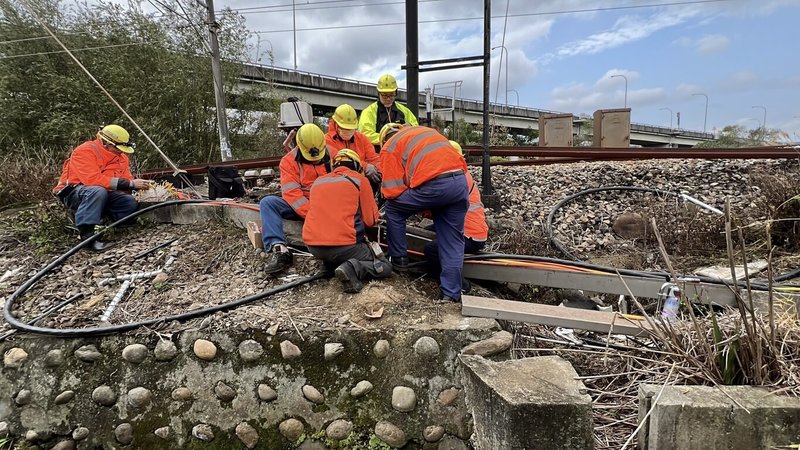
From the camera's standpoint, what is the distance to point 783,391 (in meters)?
1.85

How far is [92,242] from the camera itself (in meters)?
4.78

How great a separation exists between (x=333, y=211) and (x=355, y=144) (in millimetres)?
1634

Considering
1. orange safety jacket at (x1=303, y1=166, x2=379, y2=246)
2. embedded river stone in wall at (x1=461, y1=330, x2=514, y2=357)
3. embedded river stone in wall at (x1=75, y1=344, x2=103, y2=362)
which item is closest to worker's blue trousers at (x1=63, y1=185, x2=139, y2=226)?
embedded river stone in wall at (x1=75, y1=344, x2=103, y2=362)

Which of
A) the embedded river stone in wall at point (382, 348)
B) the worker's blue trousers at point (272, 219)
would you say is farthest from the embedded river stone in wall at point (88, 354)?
the embedded river stone in wall at point (382, 348)

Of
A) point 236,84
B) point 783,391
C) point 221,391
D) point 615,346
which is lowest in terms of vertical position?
point 221,391

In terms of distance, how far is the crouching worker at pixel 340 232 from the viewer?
11.6 ft

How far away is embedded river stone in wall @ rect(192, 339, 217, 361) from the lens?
3111 mm

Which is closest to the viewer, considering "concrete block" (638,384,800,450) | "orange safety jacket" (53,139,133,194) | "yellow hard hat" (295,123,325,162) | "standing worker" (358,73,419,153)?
"concrete block" (638,384,800,450)

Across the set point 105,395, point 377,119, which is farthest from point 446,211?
point 105,395

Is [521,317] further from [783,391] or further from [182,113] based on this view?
[182,113]

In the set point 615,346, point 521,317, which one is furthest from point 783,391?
point 521,317

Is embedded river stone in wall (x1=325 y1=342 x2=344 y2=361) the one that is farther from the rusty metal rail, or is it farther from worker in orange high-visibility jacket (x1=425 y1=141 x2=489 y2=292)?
the rusty metal rail

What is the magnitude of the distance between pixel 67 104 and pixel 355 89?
50.5 ft

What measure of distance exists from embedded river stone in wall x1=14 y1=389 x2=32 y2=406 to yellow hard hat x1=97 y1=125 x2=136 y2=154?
3025mm
